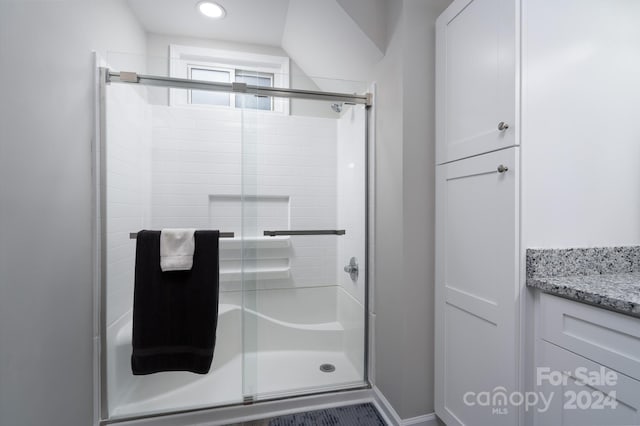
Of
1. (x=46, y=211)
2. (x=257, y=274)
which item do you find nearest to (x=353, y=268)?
(x=257, y=274)

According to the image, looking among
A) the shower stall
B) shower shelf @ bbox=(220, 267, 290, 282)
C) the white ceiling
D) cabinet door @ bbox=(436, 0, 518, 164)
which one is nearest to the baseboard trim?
the shower stall

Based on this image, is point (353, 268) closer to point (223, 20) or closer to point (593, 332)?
point (593, 332)

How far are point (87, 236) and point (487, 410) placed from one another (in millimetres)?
1905

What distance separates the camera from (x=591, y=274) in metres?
1.00

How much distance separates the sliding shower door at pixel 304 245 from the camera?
5.70 ft

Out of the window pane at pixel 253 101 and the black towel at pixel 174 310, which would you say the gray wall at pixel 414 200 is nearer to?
the window pane at pixel 253 101

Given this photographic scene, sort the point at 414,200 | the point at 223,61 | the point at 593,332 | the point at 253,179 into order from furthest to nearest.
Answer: the point at 223,61
the point at 253,179
the point at 414,200
the point at 593,332

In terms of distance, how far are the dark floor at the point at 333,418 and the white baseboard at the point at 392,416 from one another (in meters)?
0.03

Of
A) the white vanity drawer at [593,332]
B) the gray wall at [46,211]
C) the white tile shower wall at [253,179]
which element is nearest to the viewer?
the white vanity drawer at [593,332]

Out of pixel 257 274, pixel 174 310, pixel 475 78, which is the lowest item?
pixel 174 310

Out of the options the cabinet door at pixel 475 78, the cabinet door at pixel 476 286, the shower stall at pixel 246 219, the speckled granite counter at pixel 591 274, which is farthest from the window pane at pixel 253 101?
the speckled granite counter at pixel 591 274

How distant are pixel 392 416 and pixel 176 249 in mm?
1447

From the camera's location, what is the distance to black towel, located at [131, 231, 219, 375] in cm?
151

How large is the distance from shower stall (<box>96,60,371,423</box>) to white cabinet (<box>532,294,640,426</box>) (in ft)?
3.27
